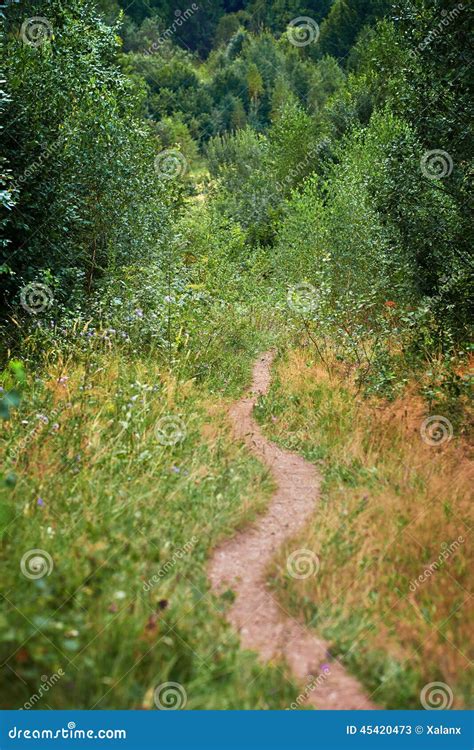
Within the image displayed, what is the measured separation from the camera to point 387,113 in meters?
26.9

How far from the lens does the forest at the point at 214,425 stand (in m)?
3.62

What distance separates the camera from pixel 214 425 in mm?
7477

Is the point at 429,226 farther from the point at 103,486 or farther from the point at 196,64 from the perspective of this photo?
the point at 196,64

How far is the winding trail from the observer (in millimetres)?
3650
